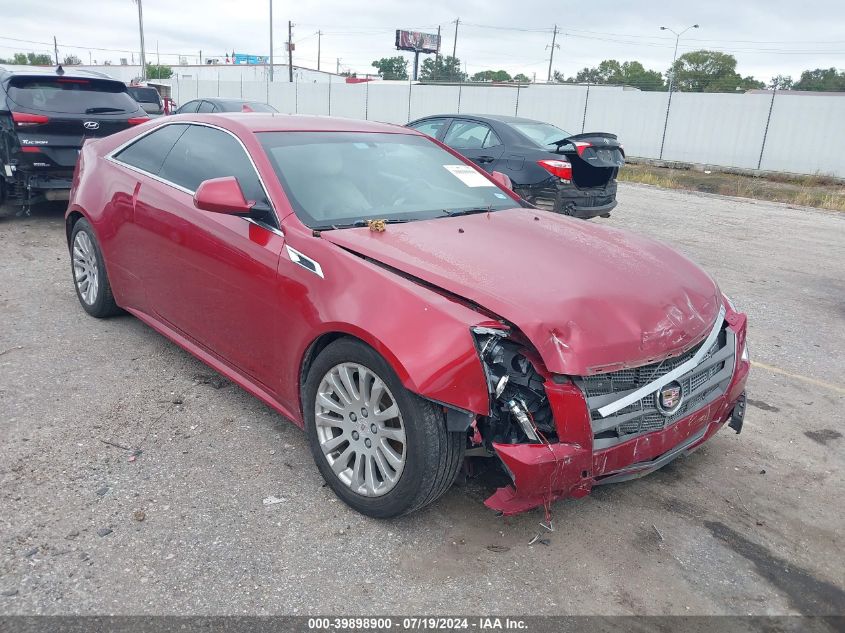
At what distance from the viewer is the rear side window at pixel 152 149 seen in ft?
14.1

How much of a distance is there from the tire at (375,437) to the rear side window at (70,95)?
6.58m

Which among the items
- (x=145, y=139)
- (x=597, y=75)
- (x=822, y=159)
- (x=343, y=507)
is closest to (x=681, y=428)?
(x=343, y=507)

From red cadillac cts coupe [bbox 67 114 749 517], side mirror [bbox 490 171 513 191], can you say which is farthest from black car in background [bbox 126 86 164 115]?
side mirror [bbox 490 171 513 191]

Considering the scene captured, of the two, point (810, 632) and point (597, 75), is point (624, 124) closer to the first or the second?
point (810, 632)

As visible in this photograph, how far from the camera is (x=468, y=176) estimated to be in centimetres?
423

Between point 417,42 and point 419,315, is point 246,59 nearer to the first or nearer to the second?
point 417,42

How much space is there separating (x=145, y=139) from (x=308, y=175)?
1729mm

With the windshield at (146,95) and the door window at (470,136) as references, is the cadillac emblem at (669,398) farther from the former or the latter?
the windshield at (146,95)

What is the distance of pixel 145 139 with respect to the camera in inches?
180

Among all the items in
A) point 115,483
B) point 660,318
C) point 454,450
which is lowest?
point 115,483

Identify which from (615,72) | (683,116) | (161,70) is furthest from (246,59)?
(683,116)

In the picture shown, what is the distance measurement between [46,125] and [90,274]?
11.8 ft

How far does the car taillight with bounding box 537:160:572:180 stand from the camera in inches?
329

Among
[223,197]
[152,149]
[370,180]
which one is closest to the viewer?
[223,197]
